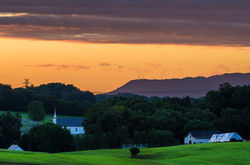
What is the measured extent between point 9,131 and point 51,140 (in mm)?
19341

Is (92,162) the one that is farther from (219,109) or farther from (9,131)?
(219,109)

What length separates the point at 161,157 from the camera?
82.3 meters

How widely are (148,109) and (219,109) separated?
2766 centimetres

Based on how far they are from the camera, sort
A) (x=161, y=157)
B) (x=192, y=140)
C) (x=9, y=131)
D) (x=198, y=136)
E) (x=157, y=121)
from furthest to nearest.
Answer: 1. (x=157, y=121)
2. (x=198, y=136)
3. (x=192, y=140)
4. (x=9, y=131)
5. (x=161, y=157)

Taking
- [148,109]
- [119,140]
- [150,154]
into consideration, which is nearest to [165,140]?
[119,140]

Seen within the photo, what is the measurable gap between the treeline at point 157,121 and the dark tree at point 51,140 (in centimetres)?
1004

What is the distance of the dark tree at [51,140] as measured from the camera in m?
111

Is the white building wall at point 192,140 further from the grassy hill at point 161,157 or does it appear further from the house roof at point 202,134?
the grassy hill at point 161,157

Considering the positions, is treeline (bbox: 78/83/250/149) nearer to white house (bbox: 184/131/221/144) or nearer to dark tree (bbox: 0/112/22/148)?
white house (bbox: 184/131/221/144)

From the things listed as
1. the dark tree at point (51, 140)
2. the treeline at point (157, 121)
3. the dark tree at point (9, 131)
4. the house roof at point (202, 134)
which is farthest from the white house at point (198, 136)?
the dark tree at point (9, 131)

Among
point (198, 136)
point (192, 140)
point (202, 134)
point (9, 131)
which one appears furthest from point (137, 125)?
point (9, 131)

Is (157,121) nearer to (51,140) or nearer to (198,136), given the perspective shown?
(198,136)

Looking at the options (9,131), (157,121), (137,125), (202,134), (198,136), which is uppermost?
(157,121)

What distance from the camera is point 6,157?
57.2 metres
